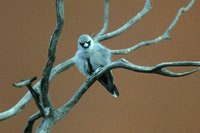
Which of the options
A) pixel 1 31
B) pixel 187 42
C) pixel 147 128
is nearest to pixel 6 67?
pixel 1 31

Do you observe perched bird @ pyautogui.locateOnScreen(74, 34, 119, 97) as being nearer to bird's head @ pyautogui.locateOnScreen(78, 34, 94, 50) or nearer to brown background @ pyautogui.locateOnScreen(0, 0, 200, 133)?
bird's head @ pyautogui.locateOnScreen(78, 34, 94, 50)

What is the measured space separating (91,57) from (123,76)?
42.1 inches

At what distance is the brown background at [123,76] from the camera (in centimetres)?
266

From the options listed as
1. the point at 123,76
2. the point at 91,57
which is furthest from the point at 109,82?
the point at 123,76

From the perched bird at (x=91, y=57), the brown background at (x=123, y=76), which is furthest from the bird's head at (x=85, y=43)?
the brown background at (x=123, y=76)

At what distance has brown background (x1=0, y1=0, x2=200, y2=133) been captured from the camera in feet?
8.72

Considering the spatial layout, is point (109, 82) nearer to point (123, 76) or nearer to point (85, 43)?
point (85, 43)

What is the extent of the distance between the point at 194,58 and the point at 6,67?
3.75 ft

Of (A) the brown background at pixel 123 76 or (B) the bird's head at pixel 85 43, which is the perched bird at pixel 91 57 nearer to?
(B) the bird's head at pixel 85 43

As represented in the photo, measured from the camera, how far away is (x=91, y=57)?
1713mm

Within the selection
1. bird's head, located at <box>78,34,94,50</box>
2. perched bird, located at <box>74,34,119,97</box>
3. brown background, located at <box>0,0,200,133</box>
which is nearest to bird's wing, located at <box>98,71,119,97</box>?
perched bird, located at <box>74,34,119,97</box>

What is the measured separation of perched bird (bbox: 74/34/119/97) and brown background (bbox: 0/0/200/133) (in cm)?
97

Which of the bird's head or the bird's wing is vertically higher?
the bird's head

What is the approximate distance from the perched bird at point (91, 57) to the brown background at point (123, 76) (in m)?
0.97
